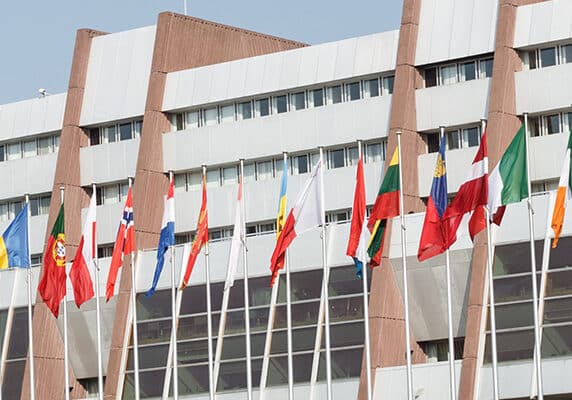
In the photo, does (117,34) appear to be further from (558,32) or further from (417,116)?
(558,32)

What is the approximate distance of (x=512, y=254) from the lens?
64.6 meters

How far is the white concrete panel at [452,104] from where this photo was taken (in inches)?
2670

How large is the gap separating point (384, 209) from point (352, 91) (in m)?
18.4

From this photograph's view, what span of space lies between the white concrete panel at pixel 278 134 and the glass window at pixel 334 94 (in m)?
0.57

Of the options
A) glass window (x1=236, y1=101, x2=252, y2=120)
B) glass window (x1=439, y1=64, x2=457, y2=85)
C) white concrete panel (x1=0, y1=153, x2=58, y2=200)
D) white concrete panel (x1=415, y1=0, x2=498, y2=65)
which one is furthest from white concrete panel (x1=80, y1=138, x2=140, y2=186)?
glass window (x1=439, y1=64, x2=457, y2=85)

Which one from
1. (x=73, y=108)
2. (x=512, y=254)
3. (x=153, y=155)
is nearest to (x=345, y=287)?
(x=512, y=254)

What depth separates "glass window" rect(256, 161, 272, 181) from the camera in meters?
74.4

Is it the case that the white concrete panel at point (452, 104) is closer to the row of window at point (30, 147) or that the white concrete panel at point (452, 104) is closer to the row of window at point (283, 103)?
the row of window at point (283, 103)

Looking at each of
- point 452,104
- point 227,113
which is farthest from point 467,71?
point 227,113

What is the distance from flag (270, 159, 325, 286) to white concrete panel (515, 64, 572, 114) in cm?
1369

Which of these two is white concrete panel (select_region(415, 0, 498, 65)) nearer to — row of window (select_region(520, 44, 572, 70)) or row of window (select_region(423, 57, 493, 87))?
row of window (select_region(423, 57, 493, 87))

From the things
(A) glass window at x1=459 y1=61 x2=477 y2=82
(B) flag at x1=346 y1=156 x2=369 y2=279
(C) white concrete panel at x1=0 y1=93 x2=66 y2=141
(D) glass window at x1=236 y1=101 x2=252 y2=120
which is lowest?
(B) flag at x1=346 y1=156 x2=369 y2=279

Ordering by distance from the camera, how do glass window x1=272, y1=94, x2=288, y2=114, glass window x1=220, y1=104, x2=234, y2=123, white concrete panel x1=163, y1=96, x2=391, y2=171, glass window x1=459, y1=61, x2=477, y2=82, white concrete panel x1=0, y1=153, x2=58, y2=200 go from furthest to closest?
white concrete panel x1=0, y1=153, x2=58, y2=200 < glass window x1=220, y1=104, x2=234, y2=123 < glass window x1=272, y1=94, x2=288, y2=114 < white concrete panel x1=163, y1=96, x2=391, y2=171 < glass window x1=459, y1=61, x2=477, y2=82

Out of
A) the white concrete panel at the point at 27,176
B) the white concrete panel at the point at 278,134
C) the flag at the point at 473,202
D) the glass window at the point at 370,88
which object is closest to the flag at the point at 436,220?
the flag at the point at 473,202
